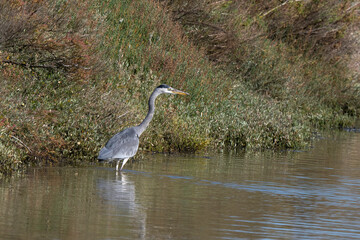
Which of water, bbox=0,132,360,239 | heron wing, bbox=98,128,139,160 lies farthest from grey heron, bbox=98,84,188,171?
water, bbox=0,132,360,239

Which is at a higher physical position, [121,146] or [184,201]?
[121,146]

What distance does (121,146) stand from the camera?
12.2 meters

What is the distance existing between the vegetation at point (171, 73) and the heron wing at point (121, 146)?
744mm

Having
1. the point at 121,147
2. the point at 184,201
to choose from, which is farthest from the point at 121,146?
the point at 184,201

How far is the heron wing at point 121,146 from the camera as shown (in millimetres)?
12078

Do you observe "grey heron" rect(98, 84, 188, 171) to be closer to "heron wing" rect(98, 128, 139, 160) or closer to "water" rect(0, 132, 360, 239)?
"heron wing" rect(98, 128, 139, 160)

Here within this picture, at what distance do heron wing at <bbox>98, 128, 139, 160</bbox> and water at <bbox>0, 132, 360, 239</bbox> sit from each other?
355 mm

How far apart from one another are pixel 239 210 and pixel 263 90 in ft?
47.8

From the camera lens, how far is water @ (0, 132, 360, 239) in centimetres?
775

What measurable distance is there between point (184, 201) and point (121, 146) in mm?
2767

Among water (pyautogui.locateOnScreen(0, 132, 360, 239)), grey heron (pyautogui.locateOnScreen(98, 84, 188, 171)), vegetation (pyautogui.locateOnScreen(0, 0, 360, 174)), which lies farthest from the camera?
vegetation (pyautogui.locateOnScreen(0, 0, 360, 174))

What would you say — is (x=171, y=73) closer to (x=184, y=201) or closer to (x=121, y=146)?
(x=121, y=146)

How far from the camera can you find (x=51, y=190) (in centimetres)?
997

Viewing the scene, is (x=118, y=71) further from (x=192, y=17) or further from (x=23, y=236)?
(x=23, y=236)
